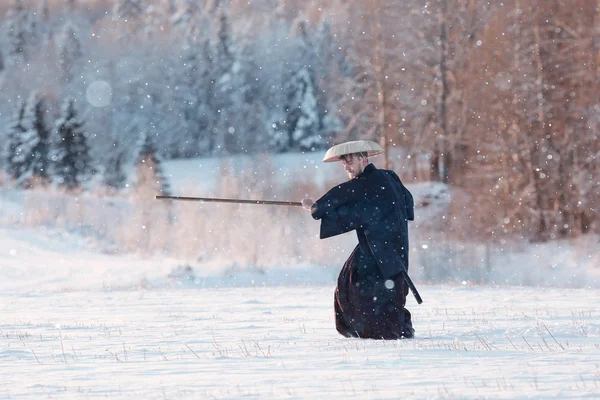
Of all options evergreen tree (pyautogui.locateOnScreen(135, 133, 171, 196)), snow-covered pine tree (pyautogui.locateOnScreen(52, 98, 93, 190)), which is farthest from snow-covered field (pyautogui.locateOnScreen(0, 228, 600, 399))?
snow-covered pine tree (pyautogui.locateOnScreen(52, 98, 93, 190))

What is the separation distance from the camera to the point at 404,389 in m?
5.38

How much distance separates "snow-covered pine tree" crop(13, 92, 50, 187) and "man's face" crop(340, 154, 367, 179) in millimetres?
44042

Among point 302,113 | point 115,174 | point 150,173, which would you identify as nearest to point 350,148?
point 150,173

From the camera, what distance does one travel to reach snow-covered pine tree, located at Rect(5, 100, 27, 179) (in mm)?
51750

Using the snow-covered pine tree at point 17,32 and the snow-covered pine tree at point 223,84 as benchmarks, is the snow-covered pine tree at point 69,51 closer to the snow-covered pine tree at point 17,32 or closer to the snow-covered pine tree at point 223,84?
the snow-covered pine tree at point 17,32

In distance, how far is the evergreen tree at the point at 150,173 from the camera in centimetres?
3572

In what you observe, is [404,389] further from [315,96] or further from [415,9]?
[315,96]

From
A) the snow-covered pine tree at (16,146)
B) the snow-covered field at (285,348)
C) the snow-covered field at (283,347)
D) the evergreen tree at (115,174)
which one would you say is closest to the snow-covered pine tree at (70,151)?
the evergreen tree at (115,174)

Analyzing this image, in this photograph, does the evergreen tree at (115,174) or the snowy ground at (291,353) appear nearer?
the snowy ground at (291,353)

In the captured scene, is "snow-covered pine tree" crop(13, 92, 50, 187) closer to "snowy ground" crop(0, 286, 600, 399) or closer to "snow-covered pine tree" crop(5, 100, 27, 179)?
"snow-covered pine tree" crop(5, 100, 27, 179)

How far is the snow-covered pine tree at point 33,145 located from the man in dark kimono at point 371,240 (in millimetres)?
44145

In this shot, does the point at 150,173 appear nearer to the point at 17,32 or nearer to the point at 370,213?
the point at 370,213

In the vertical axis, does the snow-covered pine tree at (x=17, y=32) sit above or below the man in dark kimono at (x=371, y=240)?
above

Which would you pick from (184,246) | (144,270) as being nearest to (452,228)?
(184,246)
